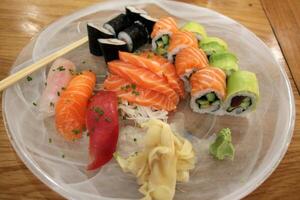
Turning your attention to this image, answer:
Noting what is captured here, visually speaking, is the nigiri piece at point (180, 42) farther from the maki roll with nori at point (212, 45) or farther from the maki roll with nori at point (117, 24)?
the maki roll with nori at point (117, 24)

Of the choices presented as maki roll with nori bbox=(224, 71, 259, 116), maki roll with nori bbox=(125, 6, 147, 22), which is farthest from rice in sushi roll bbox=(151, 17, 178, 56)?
maki roll with nori bbox=(224, 71, 259, 116)

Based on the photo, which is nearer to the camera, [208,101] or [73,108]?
[73,108]

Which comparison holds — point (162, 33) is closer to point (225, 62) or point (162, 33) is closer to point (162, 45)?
point (162, 45)

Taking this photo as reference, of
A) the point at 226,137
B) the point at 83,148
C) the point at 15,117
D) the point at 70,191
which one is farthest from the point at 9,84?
the point at 226,137

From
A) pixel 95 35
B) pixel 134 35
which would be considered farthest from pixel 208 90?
pixel 95 35

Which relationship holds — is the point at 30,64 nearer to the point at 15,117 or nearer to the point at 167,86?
the point at 15,117

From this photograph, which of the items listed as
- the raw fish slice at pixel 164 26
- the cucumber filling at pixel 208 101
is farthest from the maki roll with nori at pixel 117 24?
the cucumber filling at pixel 208 101
